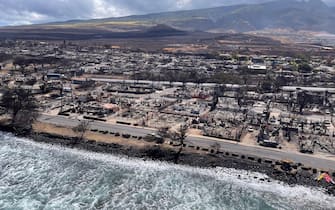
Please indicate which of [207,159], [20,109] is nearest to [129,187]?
[207,159]

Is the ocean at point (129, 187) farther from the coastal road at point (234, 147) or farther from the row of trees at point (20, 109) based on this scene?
the row of trees at point (20, 109)

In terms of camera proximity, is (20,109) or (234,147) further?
(20,109)

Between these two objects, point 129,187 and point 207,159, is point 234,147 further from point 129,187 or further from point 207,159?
point 129,187

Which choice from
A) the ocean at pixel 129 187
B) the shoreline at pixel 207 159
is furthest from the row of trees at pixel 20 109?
the ocean at pixel 129 187

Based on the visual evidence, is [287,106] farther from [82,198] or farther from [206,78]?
[82,198]

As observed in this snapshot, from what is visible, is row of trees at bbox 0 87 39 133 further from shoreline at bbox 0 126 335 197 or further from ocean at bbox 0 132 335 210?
ocean at bbox 0 132 335 210

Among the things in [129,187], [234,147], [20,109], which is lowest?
[129,187]

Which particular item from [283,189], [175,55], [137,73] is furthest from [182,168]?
[175,55]
